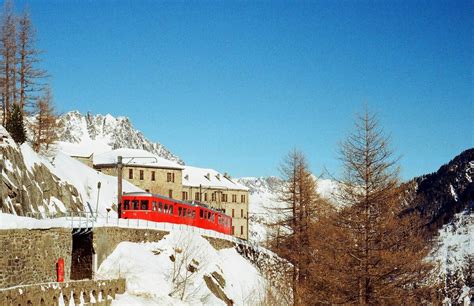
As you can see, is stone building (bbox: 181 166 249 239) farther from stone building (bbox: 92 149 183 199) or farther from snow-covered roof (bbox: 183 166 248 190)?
stone building (bbox: 92 149 183 199)

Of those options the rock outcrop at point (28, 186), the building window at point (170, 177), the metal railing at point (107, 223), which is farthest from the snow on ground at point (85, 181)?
the building window at point (170, 177)

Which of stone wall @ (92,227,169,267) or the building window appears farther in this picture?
the building window

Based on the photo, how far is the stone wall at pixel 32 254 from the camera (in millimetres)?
22328

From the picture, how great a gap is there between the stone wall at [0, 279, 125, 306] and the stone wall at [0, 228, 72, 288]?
4.35ft

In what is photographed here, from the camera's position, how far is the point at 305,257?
36.2 m

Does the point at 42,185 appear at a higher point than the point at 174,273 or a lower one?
higher

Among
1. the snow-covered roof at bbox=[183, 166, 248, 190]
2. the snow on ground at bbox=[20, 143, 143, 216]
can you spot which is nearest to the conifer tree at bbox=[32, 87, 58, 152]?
the snow on ground at bbox=[20, 143, 143, 216]

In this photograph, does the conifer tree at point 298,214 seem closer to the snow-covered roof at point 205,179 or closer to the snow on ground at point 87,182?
the snow on ground at point 87,182

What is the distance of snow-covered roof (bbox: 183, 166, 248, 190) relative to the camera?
92956 mm

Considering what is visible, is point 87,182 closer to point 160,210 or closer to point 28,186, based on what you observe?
point 160,210

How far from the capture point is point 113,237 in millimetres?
36625

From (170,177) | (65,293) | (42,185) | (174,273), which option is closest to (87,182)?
(42,185)

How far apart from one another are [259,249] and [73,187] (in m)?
19.9

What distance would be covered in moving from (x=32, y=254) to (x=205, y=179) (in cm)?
7183
